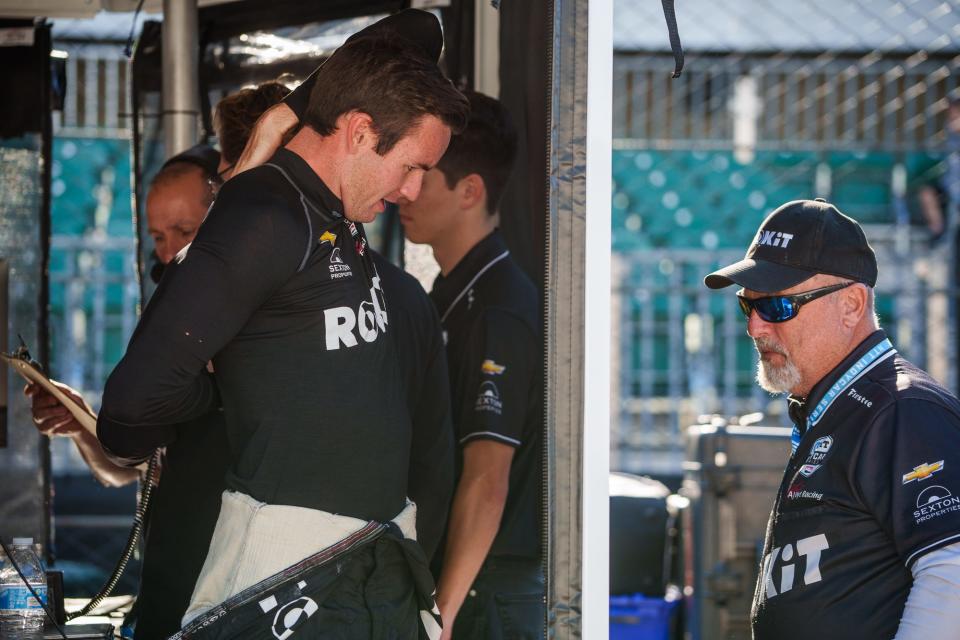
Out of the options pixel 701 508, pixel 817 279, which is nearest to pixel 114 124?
pixel 701 508

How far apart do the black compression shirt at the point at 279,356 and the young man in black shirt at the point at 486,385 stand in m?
0.64

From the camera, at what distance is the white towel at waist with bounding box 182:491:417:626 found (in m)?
1.63

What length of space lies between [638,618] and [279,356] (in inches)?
95.8

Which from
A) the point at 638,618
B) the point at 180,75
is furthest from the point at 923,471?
the point at 180,75

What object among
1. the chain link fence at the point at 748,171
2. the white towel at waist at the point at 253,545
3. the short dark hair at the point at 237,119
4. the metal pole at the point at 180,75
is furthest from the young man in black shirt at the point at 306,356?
the chain link fence at the point at 748,171

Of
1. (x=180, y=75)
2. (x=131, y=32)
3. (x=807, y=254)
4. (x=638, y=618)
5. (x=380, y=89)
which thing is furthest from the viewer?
(x=638, y=618)

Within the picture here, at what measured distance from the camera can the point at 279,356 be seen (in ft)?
5.44

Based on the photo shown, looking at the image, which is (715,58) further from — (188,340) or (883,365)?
(188,340)

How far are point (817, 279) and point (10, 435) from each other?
2329 mm

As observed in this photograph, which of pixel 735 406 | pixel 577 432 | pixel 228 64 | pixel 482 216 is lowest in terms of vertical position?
pixel 735 406

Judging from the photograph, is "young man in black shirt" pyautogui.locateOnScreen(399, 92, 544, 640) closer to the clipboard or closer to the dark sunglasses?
the dark sunglasses

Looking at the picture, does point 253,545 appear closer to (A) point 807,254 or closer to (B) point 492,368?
(B) point 492,368

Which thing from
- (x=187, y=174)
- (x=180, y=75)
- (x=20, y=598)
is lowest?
(x=20, y=598)

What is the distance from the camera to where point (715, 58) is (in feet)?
28.7
